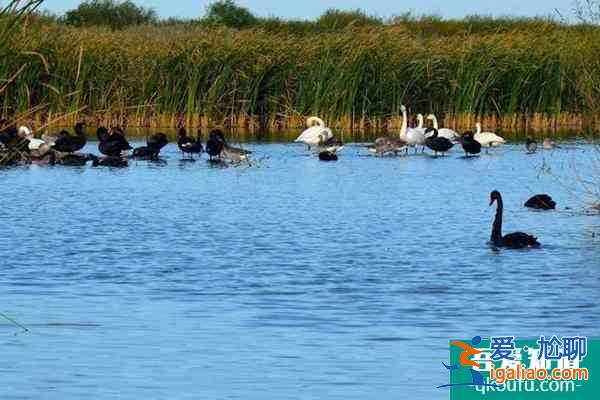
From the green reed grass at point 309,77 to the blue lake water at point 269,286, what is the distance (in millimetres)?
11212

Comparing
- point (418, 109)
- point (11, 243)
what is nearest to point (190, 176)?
point (11, 243)

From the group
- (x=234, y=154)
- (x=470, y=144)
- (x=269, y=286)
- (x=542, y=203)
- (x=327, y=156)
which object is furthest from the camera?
(x=470, y=144)

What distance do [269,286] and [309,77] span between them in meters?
21.5

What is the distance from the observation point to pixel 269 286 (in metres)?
11.5

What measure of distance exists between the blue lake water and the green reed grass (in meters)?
11.2

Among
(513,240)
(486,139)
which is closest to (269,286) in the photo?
(513,240)

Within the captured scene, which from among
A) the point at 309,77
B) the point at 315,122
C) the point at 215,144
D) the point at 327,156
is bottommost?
the point at 327,156

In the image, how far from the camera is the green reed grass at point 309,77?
32.7 m

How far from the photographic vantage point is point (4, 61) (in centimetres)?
812

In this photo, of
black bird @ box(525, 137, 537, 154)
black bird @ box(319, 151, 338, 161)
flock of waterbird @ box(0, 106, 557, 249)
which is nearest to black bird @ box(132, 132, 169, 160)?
flock of waterbird @ box(0, 106, 557, 249)

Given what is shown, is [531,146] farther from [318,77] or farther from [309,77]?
[309,77]

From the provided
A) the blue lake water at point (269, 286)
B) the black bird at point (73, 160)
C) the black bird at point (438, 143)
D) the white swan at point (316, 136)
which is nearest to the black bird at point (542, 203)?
the blue lake water at point (269, 286)

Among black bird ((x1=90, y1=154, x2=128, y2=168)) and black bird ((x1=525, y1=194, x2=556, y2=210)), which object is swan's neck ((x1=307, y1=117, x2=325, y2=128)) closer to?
black bird ((x1=90, y1=154, x2=128, y2=168))

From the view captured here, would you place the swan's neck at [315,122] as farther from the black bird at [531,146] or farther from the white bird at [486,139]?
the black bird at [531,146]
